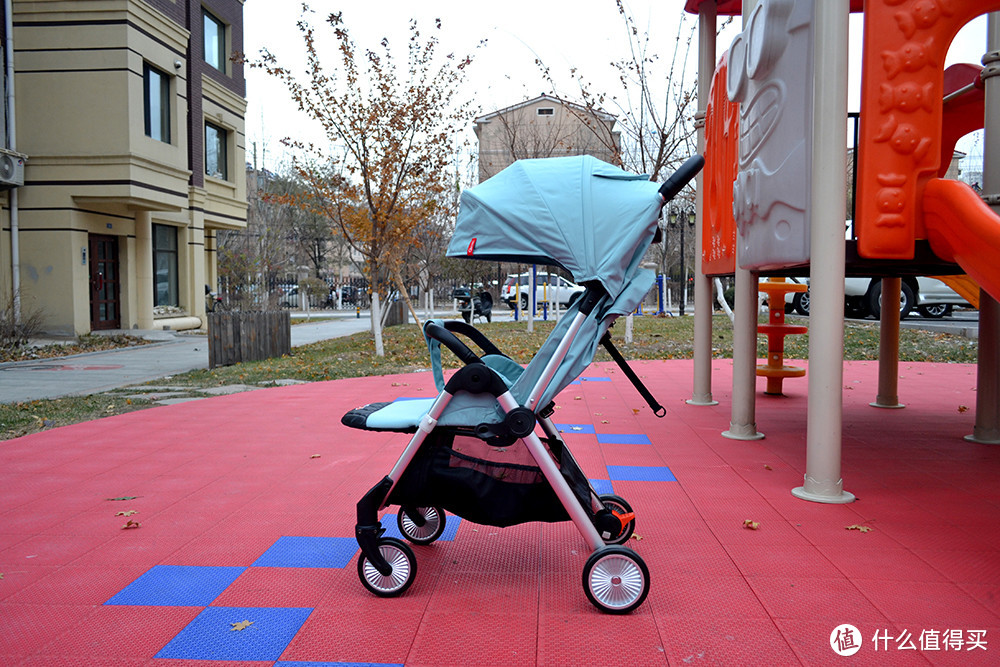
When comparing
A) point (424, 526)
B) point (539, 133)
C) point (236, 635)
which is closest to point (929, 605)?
point (424, 526)

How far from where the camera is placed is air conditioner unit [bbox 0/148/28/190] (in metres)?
16.6

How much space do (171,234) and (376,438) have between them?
18.7 m

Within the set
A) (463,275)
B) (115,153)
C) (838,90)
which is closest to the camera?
(838,90)

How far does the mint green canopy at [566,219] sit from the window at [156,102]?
1858 cm

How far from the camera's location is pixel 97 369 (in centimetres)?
1221

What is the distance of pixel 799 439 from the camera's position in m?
6.54

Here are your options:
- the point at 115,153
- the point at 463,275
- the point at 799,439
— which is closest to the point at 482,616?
the point at 799,439

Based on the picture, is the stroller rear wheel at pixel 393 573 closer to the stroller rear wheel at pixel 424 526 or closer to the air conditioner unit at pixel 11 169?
the stroller rear wheel at pixel 424 526

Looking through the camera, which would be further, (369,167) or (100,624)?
(369,167)

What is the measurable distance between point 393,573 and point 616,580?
0.98m

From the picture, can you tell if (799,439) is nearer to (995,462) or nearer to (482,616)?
(995,462)

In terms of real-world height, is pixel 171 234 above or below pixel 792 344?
above

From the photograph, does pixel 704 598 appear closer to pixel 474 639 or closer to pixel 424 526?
pixel 474 639

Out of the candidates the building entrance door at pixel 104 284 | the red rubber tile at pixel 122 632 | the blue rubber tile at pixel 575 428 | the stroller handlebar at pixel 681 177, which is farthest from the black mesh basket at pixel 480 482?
the building entrance door at pixel 104 284
